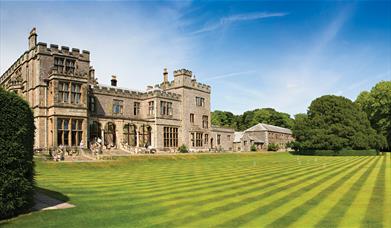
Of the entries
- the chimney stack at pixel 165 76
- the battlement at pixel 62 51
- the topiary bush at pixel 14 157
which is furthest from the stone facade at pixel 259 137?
the topiary bush at pixel 14 157

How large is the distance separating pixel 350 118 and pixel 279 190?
1809 inches

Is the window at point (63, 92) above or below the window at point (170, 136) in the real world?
above

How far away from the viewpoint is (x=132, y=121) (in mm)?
43281

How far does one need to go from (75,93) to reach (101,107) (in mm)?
6844

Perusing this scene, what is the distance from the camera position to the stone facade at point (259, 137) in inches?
2699

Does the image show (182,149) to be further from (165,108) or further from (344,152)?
(344,152)

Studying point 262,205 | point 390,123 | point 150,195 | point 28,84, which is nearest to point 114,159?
point 28,84

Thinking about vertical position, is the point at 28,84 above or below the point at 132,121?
above

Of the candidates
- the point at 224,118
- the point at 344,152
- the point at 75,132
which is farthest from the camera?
the point at 224,118

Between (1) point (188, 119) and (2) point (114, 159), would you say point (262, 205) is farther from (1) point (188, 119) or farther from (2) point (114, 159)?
(1) point (188, 119)

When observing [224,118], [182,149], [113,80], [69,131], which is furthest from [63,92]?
[224,118]

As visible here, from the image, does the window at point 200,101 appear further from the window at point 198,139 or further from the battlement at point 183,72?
the window at point 198,139

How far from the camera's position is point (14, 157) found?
870cm

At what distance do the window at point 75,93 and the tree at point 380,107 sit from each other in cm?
5776
